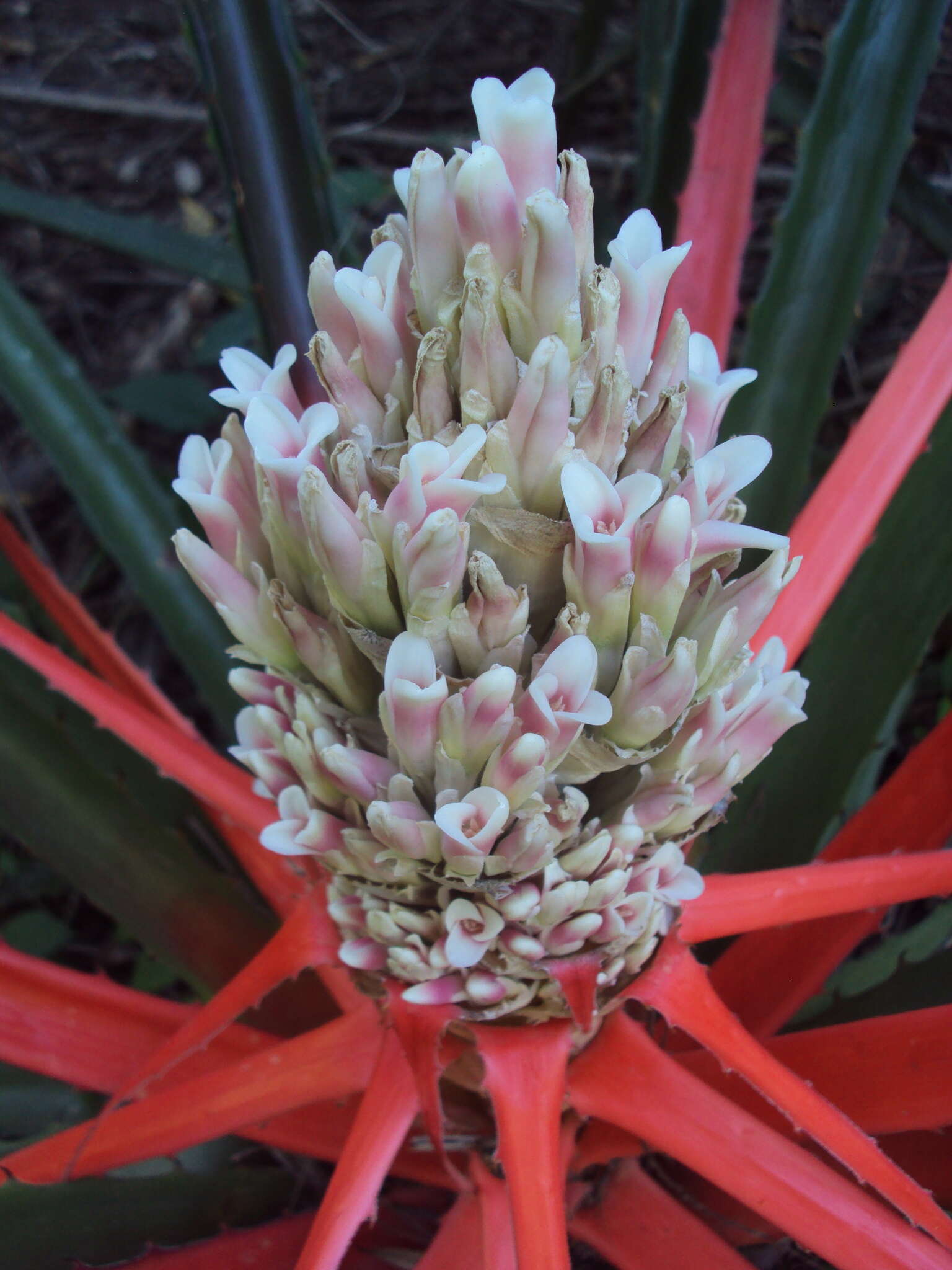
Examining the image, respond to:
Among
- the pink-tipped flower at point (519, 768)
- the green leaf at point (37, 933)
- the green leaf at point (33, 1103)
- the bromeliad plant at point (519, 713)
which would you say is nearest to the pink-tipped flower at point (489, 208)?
the bromeliad plant at point (519, 713)

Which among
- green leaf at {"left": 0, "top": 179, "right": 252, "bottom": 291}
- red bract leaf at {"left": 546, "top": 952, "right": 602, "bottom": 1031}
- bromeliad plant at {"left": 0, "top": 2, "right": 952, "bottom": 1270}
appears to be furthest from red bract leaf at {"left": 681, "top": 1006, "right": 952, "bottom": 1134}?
green leaf at {"left": 0, "top": 179, "right": 252, "bottom": 291}

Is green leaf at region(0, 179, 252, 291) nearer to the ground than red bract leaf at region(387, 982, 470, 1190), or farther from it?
farther from it

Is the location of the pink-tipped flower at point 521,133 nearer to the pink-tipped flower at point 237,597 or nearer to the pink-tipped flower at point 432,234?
the pink-tipped flower at point 432,234

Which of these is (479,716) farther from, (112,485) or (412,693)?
(112,485)

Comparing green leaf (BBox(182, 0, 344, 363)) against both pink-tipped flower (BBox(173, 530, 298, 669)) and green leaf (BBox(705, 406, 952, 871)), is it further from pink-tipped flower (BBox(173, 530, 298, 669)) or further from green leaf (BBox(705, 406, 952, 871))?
green leaf (BBox(705, 406, 952, 871))

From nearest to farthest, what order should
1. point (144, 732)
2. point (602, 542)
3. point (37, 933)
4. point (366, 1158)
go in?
1. point (602, 542)
2. point (366, 1158)
3. point (144, 732)
4. point (37, 933)

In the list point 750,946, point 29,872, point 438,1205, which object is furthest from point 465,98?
point 438,1205

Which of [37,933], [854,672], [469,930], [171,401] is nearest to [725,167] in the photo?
[854,672]
